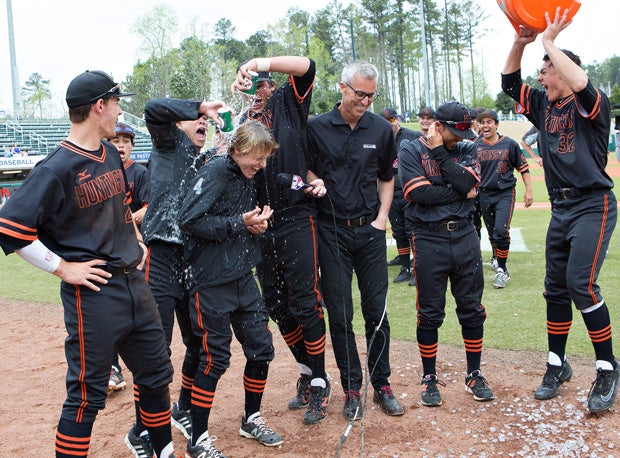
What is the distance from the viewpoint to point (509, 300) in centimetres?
752

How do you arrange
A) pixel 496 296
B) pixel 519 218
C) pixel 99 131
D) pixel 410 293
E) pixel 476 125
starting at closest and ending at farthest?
pixel 99 131
pixel 496 296
pixel 410 293
pixel 476 125
pixel 519 218

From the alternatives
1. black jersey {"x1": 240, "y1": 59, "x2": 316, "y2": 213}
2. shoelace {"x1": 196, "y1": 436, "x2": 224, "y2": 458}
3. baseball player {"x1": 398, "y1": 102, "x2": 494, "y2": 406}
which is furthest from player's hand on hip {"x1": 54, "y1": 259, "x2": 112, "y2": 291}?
baseball player {"x1": 398, "y1": 102, "x2": 494, "y2": 406}

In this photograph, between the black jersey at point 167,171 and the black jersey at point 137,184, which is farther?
the black jersey at point 137,184

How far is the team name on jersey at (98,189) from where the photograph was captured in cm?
321

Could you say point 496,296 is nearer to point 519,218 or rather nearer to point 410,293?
point 410,293

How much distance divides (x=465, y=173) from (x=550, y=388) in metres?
1.72

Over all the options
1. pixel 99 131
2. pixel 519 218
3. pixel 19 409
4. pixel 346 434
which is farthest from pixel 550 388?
pixel 519 218

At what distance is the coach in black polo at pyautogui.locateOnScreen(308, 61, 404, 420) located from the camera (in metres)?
4.65

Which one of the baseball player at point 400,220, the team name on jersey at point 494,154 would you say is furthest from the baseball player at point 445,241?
the team name on jersey at point 494,154

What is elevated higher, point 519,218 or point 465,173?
point 465,173

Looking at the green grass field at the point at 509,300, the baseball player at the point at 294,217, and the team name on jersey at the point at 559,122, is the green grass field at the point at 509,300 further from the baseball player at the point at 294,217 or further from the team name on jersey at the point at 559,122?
the team name on jersey at the point at 559,122

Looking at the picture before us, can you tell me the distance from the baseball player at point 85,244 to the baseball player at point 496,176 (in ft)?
20.6

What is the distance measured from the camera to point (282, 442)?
4.18 metres

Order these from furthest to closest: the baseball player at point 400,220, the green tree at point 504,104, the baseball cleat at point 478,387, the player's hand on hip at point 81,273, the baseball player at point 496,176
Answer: the green tree at point 504,104
the baseball player at point 400,220
the baseball player at point 496,176
the baseball cleat at point 478,387
the player's hand on hip at point 81,273
